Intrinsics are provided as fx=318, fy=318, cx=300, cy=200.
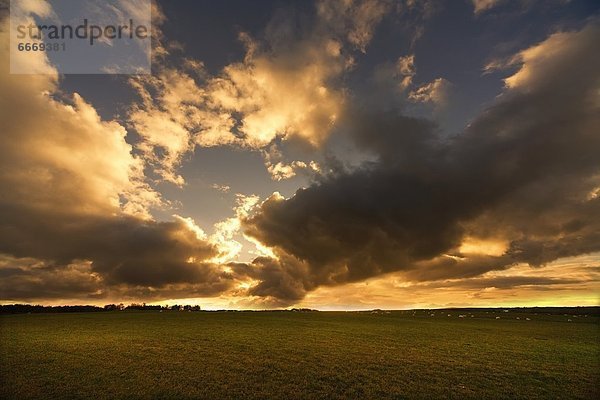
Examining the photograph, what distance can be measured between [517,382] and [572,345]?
21.3 metres

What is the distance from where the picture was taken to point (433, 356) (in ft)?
80.1

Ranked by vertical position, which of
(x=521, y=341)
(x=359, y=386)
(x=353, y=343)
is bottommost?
(x=521, y=341)

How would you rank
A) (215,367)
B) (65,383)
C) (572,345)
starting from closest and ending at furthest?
1. (65,383)
2. (215,367)
3. (572,345)

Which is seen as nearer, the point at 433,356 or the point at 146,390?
the point at 146,390

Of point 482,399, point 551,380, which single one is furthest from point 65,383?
point 551,380

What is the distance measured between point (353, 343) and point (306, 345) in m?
4.80

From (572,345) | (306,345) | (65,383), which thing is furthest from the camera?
(572,345)

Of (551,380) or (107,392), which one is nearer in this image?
(107,392)

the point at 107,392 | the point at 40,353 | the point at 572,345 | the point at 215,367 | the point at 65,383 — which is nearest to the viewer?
the point at 107,392

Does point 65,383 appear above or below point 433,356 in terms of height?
above

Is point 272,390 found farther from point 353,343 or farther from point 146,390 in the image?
point 353,343

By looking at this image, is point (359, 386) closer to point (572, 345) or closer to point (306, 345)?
point (306, 345)

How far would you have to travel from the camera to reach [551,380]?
1850 cm

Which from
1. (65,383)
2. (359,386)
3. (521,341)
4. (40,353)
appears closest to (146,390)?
(65,383)
